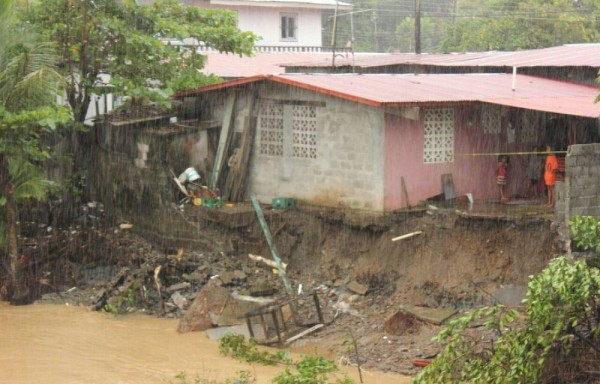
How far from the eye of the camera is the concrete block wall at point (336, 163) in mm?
16188

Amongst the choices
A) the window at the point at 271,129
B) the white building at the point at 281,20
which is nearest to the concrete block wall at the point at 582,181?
the window at the point at 271,129

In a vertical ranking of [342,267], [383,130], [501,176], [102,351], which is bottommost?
[102,351]

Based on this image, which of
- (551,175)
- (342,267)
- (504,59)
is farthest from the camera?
(504,59)

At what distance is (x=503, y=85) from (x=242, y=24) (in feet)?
53.9

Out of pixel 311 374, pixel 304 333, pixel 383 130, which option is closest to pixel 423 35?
pixel 383 130

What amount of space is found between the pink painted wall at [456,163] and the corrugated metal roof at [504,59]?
353 cm

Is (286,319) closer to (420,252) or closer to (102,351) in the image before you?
(420,252)

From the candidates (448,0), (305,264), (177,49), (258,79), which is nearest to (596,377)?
(305,264)

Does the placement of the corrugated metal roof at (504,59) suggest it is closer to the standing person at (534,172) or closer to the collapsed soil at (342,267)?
the standing person at (534,172)

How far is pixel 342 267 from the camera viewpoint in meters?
16.3

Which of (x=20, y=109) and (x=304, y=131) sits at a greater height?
(x=20, y=109)

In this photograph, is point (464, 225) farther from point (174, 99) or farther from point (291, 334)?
point (174, 99)

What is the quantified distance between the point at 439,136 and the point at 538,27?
74.6 feet

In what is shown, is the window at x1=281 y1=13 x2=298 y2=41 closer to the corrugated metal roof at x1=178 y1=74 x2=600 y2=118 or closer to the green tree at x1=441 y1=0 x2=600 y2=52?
the green tree at x1=441 y1=0 x2=600 y2=52
